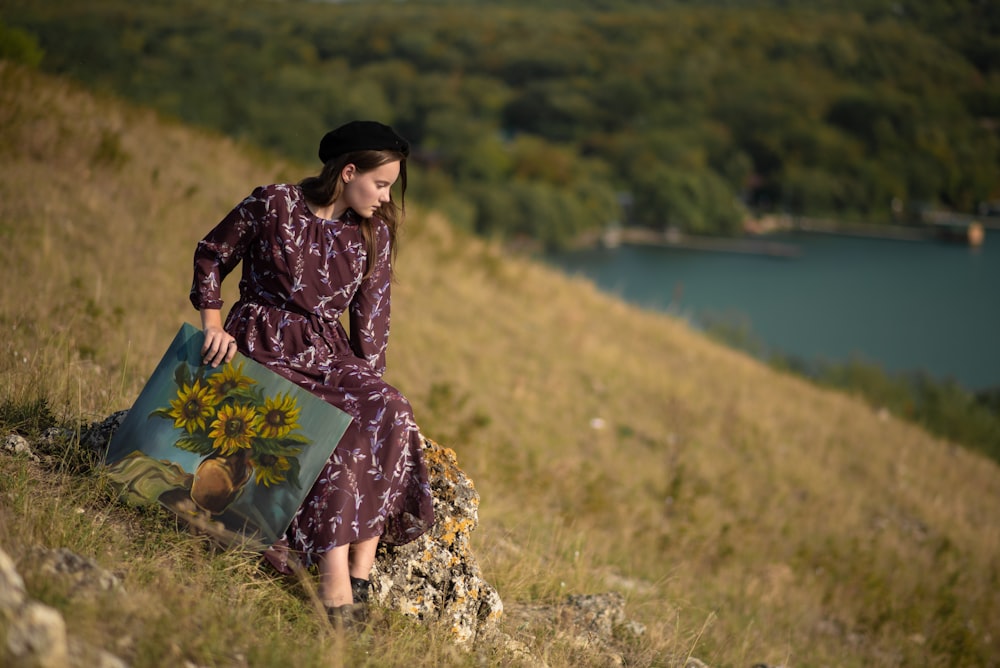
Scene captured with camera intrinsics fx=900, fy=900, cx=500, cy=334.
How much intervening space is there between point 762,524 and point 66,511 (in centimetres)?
717

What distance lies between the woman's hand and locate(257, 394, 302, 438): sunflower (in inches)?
9.0

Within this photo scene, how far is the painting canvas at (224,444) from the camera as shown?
115 inches

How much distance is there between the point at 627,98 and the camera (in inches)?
3947

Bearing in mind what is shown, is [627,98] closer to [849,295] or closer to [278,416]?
[849,295]

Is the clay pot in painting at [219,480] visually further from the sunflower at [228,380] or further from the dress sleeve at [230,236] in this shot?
the dress sleeve at [230,236]

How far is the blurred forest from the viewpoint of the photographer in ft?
181

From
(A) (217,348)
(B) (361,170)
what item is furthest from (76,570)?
(B) (361,170)

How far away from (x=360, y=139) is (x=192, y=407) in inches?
43.8

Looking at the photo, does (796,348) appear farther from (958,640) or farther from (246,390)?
(246,390)

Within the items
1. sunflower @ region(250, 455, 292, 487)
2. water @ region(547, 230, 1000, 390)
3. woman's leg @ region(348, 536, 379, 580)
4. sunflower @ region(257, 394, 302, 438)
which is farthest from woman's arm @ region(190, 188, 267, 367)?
water @ region(547, 230, 1000, 390)

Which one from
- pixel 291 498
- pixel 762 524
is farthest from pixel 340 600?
pixel 762 524

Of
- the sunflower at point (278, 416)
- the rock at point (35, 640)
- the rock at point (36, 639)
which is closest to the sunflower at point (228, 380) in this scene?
the sunflower at point (278, 416)

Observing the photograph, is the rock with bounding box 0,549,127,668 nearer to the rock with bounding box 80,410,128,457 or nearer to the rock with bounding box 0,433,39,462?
the rock with bounding box 0,433,39,462

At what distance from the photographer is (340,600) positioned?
9.59ft
